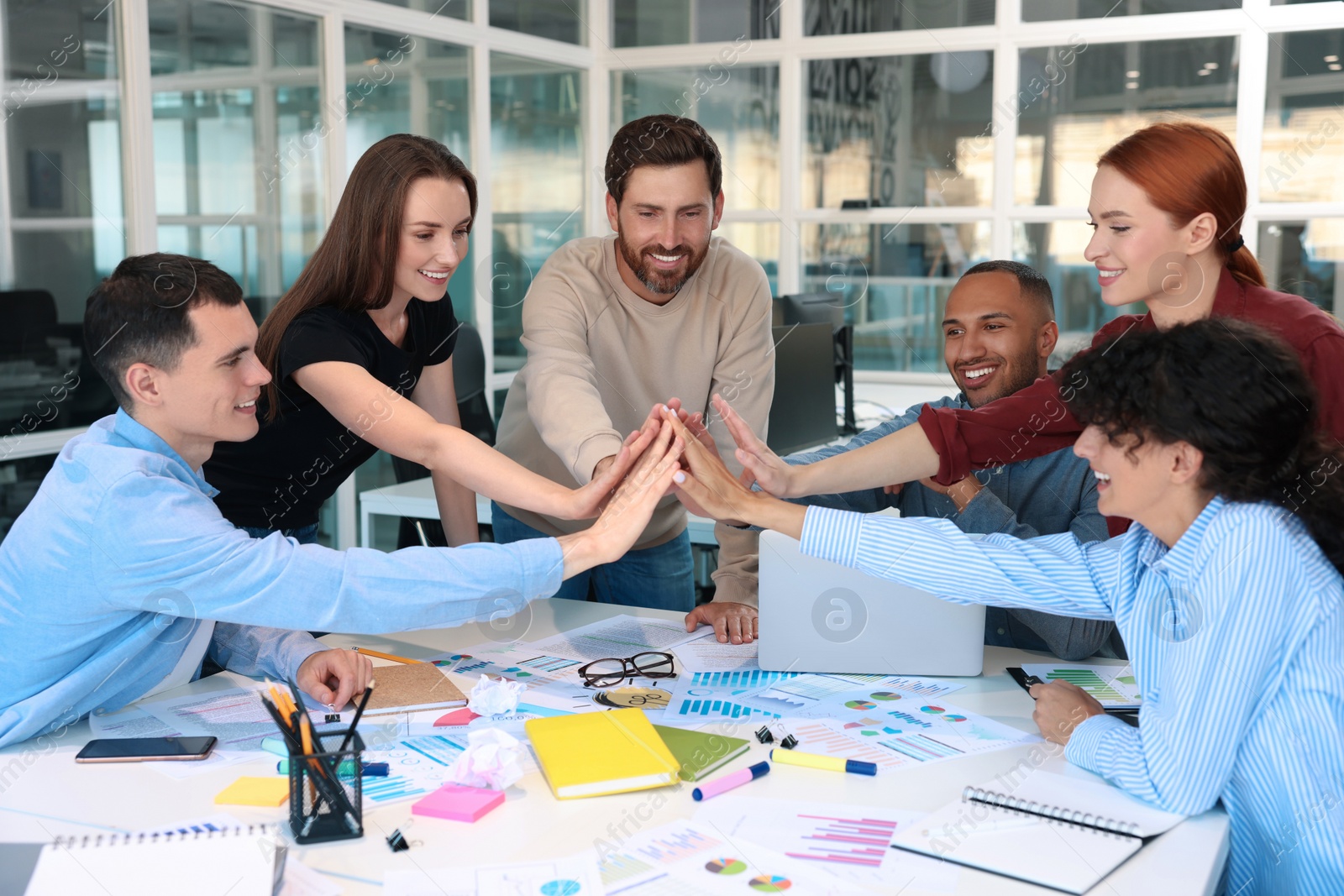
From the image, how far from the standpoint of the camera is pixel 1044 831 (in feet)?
4.25

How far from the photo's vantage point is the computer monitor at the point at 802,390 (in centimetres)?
376

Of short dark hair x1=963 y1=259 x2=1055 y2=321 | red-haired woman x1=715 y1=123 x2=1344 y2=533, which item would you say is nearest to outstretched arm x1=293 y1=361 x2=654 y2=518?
red-haired woman x1=715 y1=123 x2=1344 y2=533

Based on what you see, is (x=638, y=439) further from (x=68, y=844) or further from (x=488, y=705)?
(x=68, y=844)

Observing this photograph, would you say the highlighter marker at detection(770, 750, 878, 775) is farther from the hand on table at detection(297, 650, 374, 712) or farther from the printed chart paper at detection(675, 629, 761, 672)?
the hand on table at detection(297, 650, 374, 712)

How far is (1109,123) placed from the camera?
619 centimetres

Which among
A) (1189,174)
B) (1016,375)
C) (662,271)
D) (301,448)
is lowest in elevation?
(301,448)

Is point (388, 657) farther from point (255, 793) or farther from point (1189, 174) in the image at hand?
point (1189, 174)

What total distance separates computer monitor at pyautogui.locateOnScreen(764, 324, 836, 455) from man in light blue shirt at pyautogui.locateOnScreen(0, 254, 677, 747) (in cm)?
201

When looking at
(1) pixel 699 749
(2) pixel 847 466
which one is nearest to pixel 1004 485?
(2) pixel 847 466

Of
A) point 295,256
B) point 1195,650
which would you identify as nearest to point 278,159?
point 295,256

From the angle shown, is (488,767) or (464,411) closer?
(488,767)

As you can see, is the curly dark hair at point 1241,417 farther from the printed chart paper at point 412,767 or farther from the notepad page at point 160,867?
the notepad page at point 160,867

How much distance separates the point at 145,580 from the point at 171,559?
5cm

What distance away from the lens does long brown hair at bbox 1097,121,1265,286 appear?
70.8 inches
